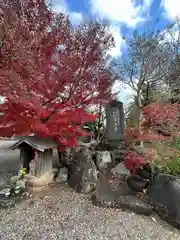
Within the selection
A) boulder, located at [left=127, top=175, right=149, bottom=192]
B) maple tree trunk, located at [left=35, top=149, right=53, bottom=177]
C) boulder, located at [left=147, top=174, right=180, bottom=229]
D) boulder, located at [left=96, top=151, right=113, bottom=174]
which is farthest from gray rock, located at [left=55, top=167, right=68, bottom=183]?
boulder, located at [left=147, top=174, right=180, bottom=229]

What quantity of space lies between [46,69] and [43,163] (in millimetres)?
2186

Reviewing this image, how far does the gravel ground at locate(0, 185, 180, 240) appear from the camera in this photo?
7.21ft

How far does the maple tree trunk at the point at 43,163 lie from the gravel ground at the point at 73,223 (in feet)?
2.39

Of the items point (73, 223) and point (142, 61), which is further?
point (142, 61)

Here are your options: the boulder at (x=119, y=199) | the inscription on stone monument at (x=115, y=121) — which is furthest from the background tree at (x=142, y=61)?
the boulder at (x=119, y=199)

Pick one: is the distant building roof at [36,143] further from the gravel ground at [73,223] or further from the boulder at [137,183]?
the boulder at [137,183]

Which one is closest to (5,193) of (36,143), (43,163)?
(43,163)

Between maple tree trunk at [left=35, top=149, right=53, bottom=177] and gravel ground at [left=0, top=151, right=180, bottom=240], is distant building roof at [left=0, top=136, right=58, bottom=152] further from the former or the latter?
gravel ground at [left=0, top=151, right=180, bottom=240]

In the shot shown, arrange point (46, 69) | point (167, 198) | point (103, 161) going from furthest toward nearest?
point (103, 161), point (46, 69), point (167, 198)

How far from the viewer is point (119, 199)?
3.03m

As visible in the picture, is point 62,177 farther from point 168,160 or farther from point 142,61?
point 142,61

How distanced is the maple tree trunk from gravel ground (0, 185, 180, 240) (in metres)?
0.73

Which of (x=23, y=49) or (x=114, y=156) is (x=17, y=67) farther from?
(x=114, y=156)

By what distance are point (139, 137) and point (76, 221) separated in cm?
319
